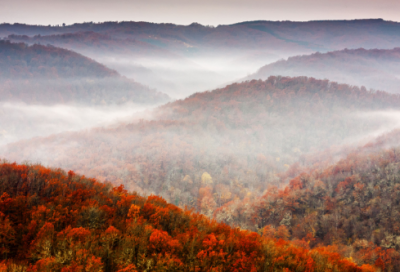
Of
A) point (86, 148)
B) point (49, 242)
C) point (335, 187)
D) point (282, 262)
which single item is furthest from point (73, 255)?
point (86, 148)

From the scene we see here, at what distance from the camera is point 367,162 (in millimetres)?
75438

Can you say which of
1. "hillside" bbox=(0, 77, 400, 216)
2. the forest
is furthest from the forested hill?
"hillside" bbox=(0, 77, 400, 216)

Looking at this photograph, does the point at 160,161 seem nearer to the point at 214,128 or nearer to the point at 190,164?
the point at 190,164

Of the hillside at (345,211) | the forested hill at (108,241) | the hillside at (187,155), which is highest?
the forested hill at (108,241)

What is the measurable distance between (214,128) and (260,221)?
5199 inches

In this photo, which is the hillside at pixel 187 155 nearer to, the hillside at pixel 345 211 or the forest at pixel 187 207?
the forest at pixel 187 207

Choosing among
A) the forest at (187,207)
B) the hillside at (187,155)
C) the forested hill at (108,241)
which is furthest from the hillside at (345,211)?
the forested hill at (108,241)

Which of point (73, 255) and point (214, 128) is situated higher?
point (73, 255)

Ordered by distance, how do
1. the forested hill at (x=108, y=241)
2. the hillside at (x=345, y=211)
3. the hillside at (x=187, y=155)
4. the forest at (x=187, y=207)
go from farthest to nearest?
the hillside at (x=187, y=155) → the hillside at (x=345, y=211) → the forest at (x=187, y=207) → the forested hill at (x=108, y=241)

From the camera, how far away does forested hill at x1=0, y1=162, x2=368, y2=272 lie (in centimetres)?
Answer: 1406

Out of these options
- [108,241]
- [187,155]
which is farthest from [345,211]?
[187,155]

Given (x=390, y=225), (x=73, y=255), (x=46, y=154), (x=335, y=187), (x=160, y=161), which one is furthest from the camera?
(x=46, y=154)

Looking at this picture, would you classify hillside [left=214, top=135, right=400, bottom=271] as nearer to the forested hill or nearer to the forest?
the forest

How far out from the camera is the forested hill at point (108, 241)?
14.1m
